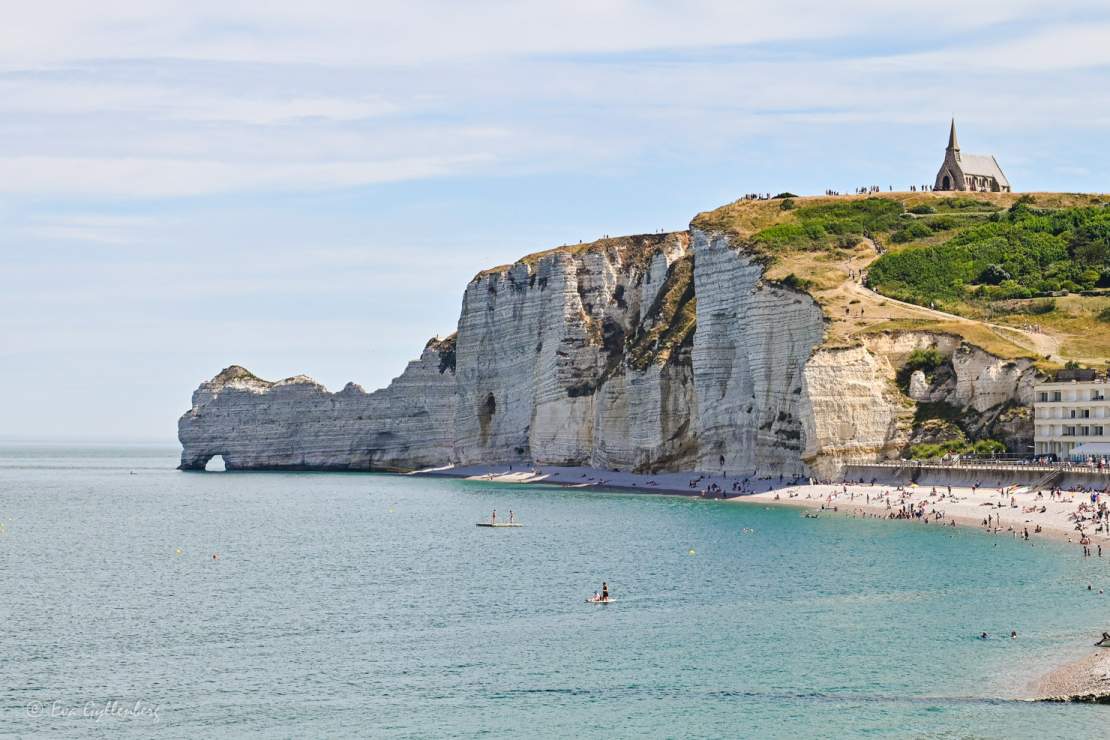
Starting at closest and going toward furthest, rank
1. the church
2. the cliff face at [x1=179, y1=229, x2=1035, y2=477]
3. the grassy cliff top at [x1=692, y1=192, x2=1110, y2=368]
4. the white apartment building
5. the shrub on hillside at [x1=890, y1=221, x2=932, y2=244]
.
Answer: the white apartment building < the cliff face at [x1=179, y1=229, x2=1035, y2=477] < the grassy cliff top at [x1=692, y1=192, x2=1110, y2=368] < the shrub on hillside at [x1=890, y1=221, x2=932, y2=244] < the church

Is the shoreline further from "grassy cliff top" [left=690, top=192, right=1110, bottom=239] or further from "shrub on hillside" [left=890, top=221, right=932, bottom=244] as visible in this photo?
"shrub on hillside" [left=890, top=221, right=932, bottom=244]

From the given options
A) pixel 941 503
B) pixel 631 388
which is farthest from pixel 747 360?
pixel 941 503

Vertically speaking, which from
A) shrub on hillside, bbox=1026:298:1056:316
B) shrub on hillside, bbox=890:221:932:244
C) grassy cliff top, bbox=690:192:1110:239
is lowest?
shrub on hillside, bbox=1026:298:1056:316

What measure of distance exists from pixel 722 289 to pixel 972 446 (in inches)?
1335

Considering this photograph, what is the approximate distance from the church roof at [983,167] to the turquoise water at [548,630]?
89981 millimetres

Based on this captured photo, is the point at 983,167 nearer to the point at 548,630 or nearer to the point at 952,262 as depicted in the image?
the point at 952,262

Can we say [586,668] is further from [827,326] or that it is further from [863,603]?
[827,326]

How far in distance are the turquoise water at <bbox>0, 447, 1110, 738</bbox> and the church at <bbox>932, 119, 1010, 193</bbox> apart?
8792 centimetres

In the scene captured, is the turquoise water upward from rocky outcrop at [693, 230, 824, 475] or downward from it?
downward

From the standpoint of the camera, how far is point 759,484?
116438mm

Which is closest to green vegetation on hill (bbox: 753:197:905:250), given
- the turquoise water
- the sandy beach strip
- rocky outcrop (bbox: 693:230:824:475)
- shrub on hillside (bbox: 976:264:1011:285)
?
rocky outcrop (bbox: 693:230:824:475)

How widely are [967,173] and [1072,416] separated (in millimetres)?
75491

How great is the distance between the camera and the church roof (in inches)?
6718

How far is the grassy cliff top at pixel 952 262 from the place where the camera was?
115 metres
